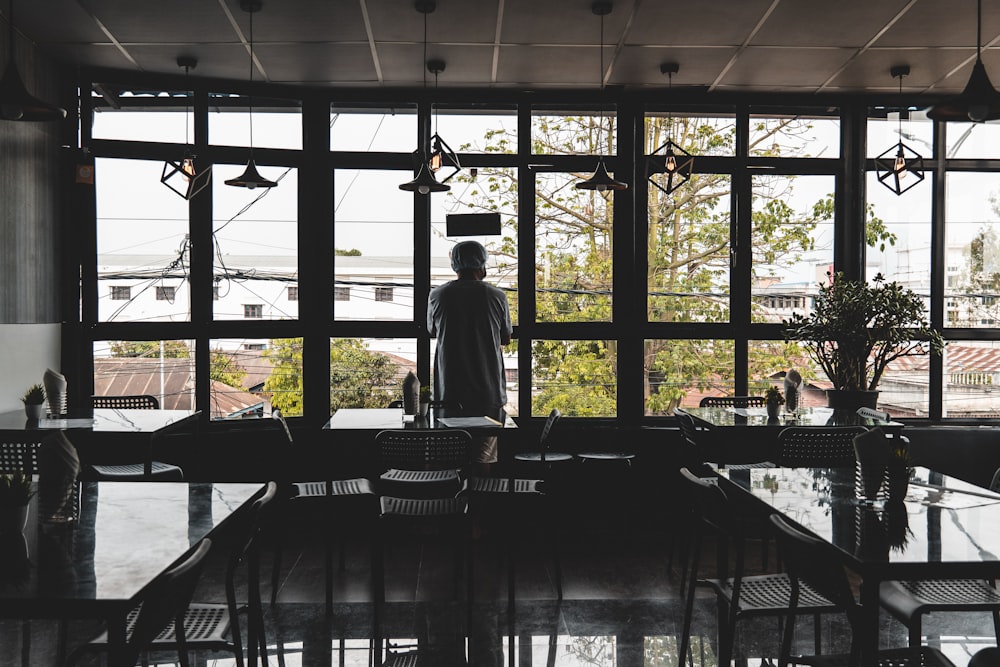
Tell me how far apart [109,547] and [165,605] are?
37cm

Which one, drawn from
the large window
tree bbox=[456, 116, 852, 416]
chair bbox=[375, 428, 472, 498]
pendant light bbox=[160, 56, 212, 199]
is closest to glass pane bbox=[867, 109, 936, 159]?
the large window

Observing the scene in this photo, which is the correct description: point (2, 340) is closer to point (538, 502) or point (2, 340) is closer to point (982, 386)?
point (538, 502)

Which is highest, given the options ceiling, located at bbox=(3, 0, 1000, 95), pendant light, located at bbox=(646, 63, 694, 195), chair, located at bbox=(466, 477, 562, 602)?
ceiling, located at bbox=(3, 0, 1000, 95)

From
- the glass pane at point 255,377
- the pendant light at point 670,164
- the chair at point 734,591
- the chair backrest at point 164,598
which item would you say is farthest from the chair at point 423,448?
the pendant light at point 670,164

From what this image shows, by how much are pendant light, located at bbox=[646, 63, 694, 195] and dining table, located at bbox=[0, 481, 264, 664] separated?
3942 mm

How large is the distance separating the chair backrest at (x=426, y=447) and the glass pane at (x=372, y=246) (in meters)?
2.43

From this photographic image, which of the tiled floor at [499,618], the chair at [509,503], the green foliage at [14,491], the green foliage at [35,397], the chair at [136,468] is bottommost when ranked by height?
the tiled floor at [499,618]

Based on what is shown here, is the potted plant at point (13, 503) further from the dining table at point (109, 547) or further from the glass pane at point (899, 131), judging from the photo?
the glass pane at point (899, 131)

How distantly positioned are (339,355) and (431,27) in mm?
2528

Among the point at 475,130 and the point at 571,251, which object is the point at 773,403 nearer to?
the point at 571,251

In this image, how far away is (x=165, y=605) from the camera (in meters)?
1.97

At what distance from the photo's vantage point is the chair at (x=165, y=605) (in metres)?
1.87

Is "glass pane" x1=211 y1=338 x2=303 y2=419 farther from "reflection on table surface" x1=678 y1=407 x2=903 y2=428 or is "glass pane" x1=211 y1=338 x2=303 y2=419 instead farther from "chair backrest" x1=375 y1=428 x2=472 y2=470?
"reflection on table surface" x1=678 y1=407 x2=903 y2=428

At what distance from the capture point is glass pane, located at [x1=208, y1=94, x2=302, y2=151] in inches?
231
